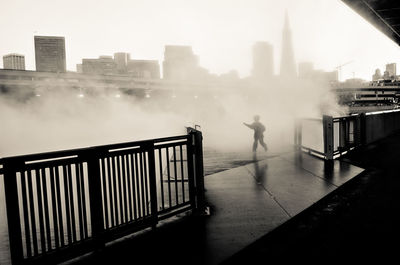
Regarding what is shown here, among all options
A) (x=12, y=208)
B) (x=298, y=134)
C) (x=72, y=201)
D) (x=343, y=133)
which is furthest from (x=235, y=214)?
(x=298, y=134)

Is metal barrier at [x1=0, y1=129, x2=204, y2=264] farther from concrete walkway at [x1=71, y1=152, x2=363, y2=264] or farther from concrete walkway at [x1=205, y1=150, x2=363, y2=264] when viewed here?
concrete walkway at [x1=205, y1=150, x2=363, y2=264]

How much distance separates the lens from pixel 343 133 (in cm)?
1073

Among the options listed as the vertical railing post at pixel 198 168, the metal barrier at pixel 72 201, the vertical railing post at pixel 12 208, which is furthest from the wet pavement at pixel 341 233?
the vertical railing post at pixel 12 208

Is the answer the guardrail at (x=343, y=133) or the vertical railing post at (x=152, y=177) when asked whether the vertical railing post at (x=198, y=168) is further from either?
the guardrail at (x=343, y=133)

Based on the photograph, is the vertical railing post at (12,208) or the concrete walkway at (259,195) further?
the concrete walkway at (259,195)

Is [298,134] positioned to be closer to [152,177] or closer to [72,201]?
[152,177]

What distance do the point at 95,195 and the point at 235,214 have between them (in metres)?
2.11

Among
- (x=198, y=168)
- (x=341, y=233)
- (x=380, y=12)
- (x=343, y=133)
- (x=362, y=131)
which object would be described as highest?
(x=380, y=12)

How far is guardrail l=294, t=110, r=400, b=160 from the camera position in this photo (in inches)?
365

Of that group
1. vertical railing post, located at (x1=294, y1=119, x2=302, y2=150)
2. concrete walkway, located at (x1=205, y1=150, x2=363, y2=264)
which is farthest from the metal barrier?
vertical railing post, located at (x1=294, y1=119, x2=302, y2=150)

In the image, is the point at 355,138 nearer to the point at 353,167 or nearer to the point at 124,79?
the point at 353,167

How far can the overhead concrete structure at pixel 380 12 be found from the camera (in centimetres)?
1076

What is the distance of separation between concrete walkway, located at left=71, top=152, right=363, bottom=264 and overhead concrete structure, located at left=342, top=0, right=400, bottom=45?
19.7 feet

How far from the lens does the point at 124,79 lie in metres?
89.9
